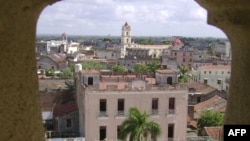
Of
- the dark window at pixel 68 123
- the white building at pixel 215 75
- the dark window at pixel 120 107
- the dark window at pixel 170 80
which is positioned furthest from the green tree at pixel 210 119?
the white building at pixel 215 75

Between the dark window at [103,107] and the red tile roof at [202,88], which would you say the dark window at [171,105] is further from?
the red tile roof at [202,88]

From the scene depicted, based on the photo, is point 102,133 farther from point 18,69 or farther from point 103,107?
point 18,69

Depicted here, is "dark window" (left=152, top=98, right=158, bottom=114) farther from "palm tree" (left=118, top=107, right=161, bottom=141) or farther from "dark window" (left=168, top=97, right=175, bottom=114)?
"palm tree" (left=118, top=107, right=161, bottom=141)

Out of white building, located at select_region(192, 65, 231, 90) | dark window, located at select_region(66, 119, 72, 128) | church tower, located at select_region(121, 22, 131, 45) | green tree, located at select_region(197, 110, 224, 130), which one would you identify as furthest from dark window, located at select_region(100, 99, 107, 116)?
church tower, located at select_region(121, 22, 131, 45)

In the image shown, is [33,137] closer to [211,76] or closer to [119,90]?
[119,90]

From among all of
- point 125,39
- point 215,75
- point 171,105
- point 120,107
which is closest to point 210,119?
point 171,105
